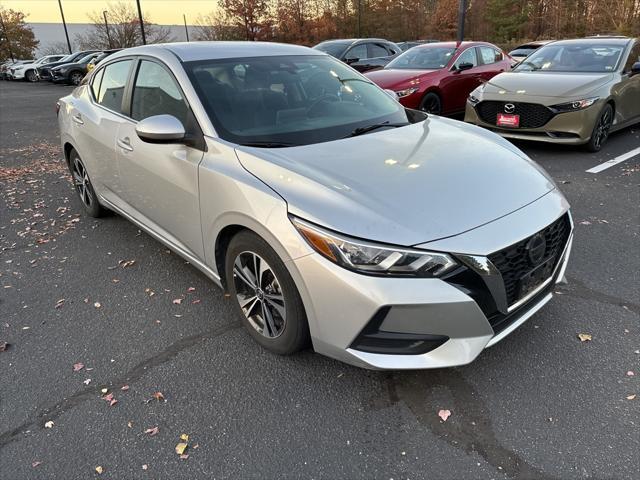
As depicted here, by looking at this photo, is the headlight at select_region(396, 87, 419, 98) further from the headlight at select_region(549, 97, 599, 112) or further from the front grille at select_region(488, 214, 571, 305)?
the front grille at select_region(488, 214, 571, 305)

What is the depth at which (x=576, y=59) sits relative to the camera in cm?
736

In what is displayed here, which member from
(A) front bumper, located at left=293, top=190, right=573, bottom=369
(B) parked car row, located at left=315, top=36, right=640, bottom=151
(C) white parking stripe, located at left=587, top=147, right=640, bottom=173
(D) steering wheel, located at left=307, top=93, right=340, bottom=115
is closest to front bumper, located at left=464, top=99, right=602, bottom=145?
(B) parked car row, located at left=315, top=36, right=640, bottom=151

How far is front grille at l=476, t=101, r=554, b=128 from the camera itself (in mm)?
6508

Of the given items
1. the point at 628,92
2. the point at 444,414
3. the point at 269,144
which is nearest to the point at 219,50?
the point at 269,144

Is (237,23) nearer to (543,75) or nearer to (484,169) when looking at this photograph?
(543,75)

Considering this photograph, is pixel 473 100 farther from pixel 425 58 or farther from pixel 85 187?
pixel 85 187

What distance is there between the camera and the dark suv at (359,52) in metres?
11.9

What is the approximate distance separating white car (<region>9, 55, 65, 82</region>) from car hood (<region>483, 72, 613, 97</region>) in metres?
32.7

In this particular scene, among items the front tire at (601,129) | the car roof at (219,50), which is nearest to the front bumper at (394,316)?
the car roof at (219,50)

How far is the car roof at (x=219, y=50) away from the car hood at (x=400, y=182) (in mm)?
1043

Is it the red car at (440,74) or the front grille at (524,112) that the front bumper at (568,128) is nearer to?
the front grille at (524,112)

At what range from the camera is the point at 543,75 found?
708cm

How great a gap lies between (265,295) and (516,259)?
50.4 inches

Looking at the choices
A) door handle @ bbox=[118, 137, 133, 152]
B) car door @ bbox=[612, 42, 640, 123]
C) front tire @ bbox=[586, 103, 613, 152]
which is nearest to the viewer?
door handle @ bbox=[118, 137, 133, 152]
